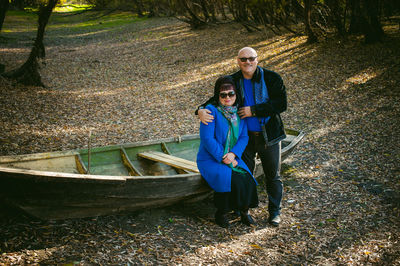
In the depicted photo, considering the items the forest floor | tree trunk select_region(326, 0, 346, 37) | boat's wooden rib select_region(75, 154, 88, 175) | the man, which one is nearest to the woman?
the man

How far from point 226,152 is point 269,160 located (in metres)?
0.56

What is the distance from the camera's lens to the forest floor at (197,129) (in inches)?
158

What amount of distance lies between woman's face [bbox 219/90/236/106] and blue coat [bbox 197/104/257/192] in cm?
14

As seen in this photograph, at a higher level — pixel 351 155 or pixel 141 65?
pixel 141 65

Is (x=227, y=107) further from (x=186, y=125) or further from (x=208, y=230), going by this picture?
(x=186, y=125)

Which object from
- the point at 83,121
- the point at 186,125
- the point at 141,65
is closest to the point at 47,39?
the point at 141,65

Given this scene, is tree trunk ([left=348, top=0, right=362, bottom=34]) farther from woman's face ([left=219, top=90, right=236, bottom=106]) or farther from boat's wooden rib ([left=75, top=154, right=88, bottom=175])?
boat's wooden rib ([left=75, top=154, right=88, bottom=175])

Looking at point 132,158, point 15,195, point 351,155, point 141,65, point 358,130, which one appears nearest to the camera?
point 15,195

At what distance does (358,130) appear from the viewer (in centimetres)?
788

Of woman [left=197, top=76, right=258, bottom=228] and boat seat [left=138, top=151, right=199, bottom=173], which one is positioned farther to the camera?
boat seat [left=138, top=151, right=199, bottom=173]

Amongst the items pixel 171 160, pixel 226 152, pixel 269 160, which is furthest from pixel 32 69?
pixel 269 160

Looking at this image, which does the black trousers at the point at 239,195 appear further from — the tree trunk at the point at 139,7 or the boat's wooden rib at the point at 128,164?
the tree trunk at the point at 139,7

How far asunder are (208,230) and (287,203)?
1.51m

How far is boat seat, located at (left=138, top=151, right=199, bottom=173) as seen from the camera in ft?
16.3
